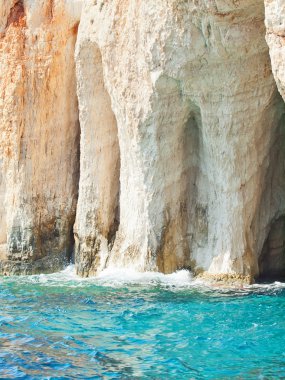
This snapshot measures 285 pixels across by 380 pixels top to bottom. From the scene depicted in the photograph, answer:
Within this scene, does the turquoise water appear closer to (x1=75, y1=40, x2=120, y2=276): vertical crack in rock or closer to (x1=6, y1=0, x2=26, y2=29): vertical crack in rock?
(x1=75, y1=40, x2=120, y2=276): vertical crack in rock

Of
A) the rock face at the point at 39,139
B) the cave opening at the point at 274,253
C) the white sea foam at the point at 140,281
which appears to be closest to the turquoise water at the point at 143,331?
the white sea foam at the point at 140,281

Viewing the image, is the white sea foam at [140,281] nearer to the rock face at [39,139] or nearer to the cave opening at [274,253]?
the cave opening at [274,253]

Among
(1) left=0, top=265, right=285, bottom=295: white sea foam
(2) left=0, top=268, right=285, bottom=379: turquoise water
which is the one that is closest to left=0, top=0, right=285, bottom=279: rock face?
(1) left=0, top=265, right=285, bottom=295: white sea foam

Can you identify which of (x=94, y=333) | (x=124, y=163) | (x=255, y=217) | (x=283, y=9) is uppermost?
(x=283, y=9)

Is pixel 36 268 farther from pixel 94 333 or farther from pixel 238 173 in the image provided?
pixel 94 333

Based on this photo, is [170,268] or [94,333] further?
[170,268]

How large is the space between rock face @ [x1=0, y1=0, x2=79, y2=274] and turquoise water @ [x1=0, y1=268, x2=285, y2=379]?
3.45 m

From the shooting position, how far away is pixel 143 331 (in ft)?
28.5

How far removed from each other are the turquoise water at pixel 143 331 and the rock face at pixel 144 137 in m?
1.21

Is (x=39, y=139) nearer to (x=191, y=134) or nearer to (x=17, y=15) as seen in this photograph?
(x=17, y=15)

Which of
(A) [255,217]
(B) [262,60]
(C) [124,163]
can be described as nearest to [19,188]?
(C) [124,163]

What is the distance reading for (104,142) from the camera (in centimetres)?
1477

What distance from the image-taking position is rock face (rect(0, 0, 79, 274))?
15695mm

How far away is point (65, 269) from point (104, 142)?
2801 mm
